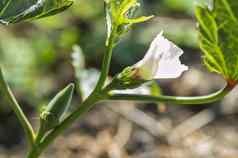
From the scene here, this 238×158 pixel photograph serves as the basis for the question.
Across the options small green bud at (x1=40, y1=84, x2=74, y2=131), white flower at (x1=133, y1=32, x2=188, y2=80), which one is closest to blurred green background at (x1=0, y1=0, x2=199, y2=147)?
small green bud at (x1=40, y1=84, x2=74, y2=131)

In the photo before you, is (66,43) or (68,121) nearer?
(68,121)

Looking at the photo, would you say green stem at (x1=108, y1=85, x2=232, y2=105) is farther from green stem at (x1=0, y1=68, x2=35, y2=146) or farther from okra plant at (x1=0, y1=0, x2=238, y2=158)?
green stem at (x1=0, y1=68, x2=35, y2=146)

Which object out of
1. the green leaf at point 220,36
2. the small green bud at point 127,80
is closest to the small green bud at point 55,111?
the small green bud at point 127,80

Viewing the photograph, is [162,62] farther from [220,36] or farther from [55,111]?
[55,111]

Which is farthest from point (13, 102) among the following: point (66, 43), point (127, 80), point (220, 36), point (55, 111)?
point (66, 43)

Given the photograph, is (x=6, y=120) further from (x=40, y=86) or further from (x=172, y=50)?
(x=172, y=50)

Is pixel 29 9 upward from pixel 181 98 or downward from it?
upward

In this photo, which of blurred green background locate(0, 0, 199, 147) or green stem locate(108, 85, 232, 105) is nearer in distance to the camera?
green stem locate(108, 85, 232, 105)
